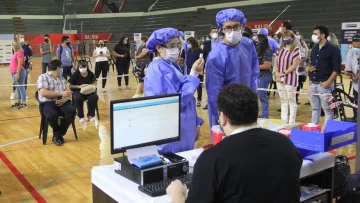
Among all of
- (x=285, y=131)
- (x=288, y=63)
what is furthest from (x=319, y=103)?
(x=285, y=131)

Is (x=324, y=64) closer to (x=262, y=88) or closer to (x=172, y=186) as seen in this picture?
(x=262, y=88)

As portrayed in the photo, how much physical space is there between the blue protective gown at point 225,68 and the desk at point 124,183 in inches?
38.1

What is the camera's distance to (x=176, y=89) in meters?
2.80

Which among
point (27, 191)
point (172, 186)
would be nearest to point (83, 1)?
point (27, 191)

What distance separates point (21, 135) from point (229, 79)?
3804mm

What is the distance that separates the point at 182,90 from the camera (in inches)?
111

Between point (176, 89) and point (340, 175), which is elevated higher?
point (176, 89)

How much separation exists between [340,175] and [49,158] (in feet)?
11.3

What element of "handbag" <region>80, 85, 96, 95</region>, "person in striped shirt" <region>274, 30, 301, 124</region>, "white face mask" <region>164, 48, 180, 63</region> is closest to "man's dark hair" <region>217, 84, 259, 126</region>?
"white face mask" <region>164, 48, 180, 63</region>

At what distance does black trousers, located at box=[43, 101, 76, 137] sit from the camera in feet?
17.9

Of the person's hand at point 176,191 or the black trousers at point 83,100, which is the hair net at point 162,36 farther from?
the black trousers at point 83,100

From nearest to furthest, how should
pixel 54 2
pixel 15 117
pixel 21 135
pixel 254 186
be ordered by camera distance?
pixel 254 186, pixel 21 135, pixel 15 117, pixel 54 2

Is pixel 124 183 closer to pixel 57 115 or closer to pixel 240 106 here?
pixel 240 106

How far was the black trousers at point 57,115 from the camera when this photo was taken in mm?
5449
